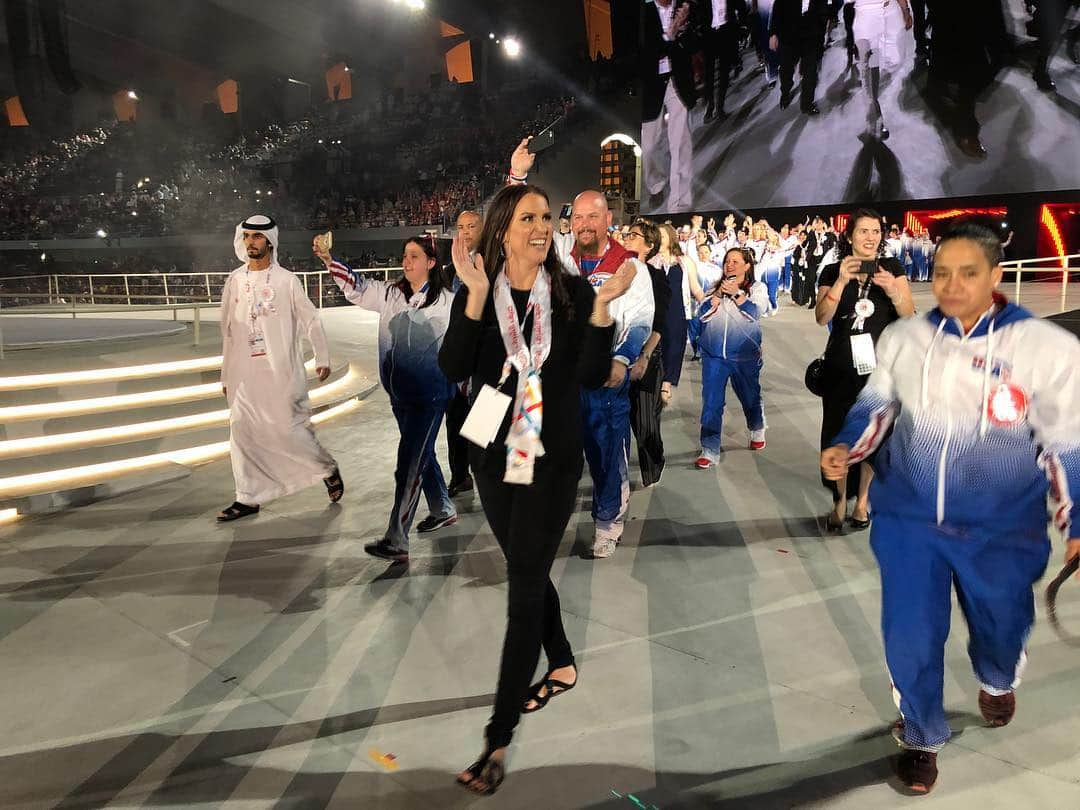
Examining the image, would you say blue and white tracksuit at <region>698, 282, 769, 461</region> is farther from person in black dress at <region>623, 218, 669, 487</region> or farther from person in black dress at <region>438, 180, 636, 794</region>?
person in black dress at <region>438, 180, 636, 794</region>

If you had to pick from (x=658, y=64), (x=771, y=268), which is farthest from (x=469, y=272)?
(x=658, y=64)

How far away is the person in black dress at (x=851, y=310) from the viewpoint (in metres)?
3.74

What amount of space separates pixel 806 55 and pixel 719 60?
8.38ft

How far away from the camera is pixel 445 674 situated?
9.15 ft

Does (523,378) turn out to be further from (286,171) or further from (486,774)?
(286,171)

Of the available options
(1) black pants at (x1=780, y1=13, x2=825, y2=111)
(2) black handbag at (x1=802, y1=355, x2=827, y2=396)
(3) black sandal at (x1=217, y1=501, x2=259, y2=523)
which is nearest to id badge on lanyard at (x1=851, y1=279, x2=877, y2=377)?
(2) black handbag at (x1=802, y1=355, x2=827, y2=396)

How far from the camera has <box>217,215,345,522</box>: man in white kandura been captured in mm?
4410

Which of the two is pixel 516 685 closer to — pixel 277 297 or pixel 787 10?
pixel 277 297

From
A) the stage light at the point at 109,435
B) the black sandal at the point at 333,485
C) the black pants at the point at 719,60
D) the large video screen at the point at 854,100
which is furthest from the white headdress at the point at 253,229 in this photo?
the black pants at the point at 719,60

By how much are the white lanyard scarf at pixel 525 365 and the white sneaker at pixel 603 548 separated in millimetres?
1851

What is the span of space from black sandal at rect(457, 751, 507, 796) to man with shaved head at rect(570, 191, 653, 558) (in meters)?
1.59

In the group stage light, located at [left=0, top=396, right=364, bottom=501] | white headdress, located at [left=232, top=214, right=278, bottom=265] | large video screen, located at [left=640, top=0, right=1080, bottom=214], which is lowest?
stage light, located at [left=0, top=396, right=364, bottom=501]

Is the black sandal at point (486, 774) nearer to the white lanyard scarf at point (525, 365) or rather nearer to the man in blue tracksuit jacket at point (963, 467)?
the white lanyard scarf at point (525, 365)

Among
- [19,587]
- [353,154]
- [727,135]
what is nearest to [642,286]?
[19,587]
